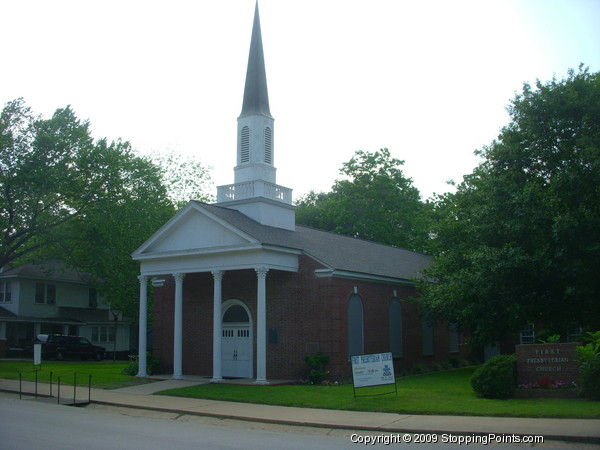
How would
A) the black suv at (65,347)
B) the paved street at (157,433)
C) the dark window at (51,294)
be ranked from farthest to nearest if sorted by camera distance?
the dark window at (51,294), the black suv at (65,347), the paved street at (157,433)

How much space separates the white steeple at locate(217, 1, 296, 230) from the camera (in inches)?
1155

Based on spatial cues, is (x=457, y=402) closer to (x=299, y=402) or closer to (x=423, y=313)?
(x=299, y=402)

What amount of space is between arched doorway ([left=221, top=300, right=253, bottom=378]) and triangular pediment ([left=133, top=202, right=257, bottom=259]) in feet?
10.7

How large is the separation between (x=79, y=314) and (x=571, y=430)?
1891 inches

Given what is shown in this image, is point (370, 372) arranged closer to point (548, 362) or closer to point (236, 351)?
point (548, 362)

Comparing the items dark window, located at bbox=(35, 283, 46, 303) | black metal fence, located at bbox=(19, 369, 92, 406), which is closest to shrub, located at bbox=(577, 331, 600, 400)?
black metal fence, located at bbox=(19, 369, 92, 406)

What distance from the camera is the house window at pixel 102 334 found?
5494cm

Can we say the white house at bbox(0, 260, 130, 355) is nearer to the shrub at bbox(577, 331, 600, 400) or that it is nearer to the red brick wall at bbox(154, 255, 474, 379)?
the red brick wall at bbox(154, 255, 474, 379)

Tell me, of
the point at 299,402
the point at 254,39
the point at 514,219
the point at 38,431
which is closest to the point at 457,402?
the point at 299,402

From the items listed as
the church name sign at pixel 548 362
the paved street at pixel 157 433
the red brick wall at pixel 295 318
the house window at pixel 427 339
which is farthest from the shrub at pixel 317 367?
the house window at pixel 427 339

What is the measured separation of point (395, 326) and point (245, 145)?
449 inches

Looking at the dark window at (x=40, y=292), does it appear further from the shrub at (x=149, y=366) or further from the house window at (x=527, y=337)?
the house window at (x=527, y=337)

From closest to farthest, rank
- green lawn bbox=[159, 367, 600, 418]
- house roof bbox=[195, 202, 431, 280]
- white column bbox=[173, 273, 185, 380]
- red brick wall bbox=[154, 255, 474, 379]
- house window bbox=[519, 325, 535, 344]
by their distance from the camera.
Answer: green lawn bbox=[159, 367, 600, 418], red brick wall bbox=[154, 255, 474, 379], house roof bbox=[195, 202, 431, 280], white column bbox=[173, 273, 185, 380], house window bbox=[519, 325, 535, 344]

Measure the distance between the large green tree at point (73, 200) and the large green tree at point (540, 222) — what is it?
2411 cm
